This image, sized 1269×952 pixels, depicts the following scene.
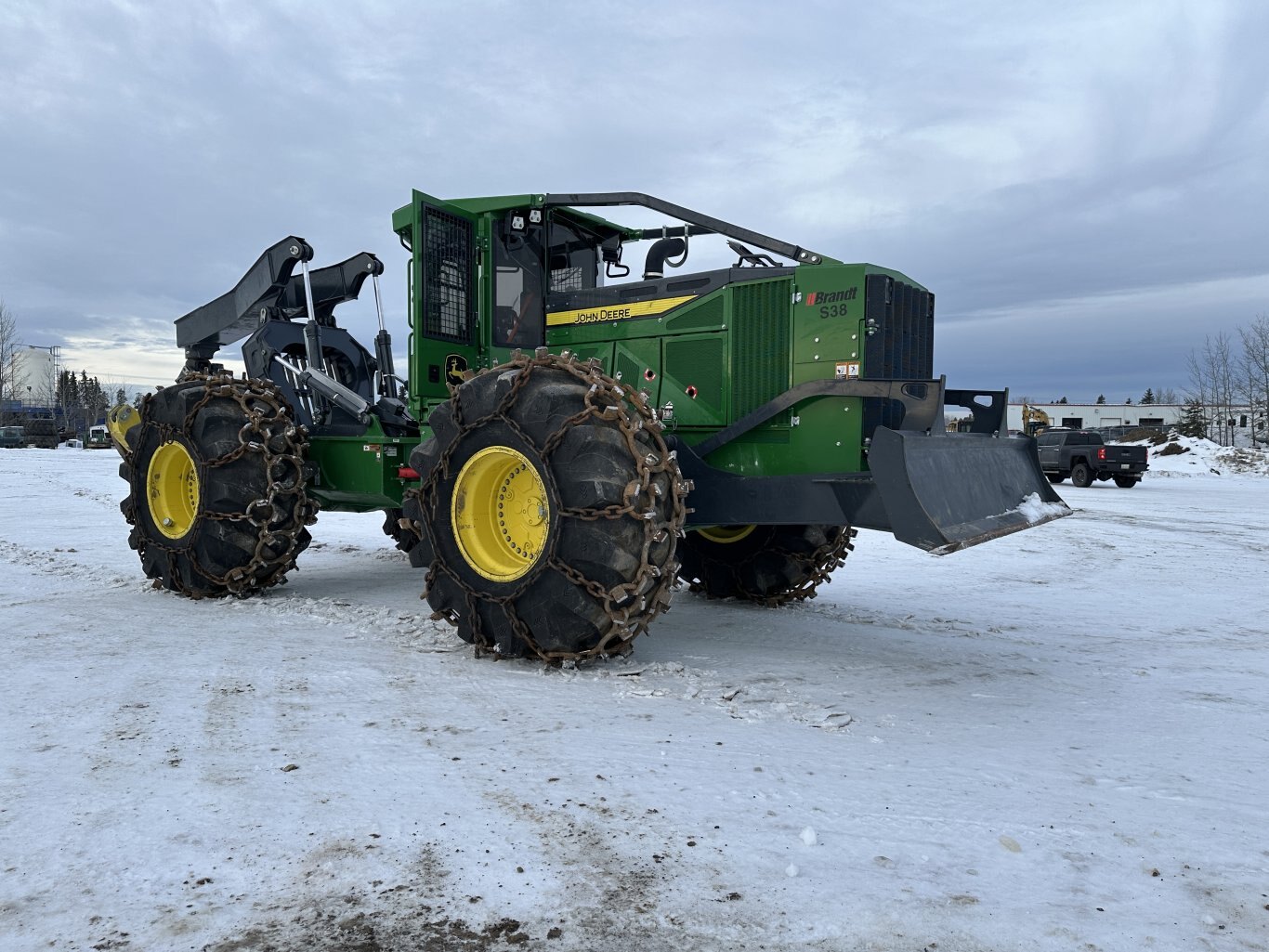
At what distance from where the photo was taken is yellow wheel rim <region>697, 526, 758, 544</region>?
7055mm

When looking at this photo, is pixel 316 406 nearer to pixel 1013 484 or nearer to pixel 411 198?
pixel 411 198

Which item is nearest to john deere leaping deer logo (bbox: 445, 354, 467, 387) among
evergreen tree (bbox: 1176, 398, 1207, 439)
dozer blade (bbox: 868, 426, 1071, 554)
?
dozer blade (bbox: 868, 426, 1071, 554)

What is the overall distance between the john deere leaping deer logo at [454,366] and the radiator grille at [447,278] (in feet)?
0.39

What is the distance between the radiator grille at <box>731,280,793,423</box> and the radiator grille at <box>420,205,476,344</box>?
6.88 ft

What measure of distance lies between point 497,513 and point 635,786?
2.44 meters

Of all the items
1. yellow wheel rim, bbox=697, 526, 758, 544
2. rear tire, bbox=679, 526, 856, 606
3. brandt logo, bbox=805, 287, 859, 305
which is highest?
brandt logo, bbox=805, 287, 859, 305

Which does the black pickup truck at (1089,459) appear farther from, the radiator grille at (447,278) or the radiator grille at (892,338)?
the radiator grille at (447,278)

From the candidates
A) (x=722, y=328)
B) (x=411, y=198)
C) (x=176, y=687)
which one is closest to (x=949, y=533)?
(x=722, y=328)

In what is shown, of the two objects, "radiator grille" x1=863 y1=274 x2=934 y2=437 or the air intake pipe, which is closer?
"radiator grille" x1=863 y1=274 x2=934 y2=437

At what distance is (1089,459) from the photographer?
82.9 ft

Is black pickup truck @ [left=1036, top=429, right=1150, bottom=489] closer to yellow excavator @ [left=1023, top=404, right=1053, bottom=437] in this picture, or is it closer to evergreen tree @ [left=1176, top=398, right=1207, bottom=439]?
yellow excavator @ [left=1023, top=404, right=1053, bottom=437]

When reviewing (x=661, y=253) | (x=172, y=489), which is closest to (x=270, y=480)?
(x=172, y=489)

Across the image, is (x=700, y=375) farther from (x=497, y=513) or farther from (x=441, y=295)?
(x=441, y=295)

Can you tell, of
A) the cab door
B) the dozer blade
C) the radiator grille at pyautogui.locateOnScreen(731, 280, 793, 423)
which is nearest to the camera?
the dozer blade
